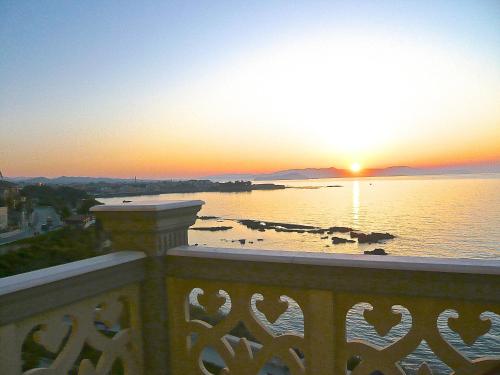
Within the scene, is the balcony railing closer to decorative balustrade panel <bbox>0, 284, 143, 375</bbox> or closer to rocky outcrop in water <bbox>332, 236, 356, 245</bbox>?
decorative balustrade panel <bbox>0, 284, 143, 375</bbox>

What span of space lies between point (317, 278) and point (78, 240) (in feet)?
105

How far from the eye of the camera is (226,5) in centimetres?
784

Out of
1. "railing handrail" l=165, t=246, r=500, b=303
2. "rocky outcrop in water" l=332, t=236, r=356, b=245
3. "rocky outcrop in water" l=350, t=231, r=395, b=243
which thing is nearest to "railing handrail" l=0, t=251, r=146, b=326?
"railing handrail" l=165, t=246, r=500, b=303

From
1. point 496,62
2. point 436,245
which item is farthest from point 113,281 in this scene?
point 436,245

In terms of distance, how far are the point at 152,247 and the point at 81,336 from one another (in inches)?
21.7

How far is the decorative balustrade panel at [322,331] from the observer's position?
5.01 ft

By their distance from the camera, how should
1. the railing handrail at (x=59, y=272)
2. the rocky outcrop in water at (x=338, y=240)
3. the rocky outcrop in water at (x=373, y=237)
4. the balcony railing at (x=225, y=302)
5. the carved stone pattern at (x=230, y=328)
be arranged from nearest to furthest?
the railing handrail at (x=59, y=272)
the balcony railing at (x=225, y=302)
the carved stone pattern at (x=230, y=328)
the rocky outcrop in water at (x=373, y=237)
the rocky outcrop in water at (x=338, y=240)

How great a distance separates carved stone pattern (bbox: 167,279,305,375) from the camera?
1.79 metres

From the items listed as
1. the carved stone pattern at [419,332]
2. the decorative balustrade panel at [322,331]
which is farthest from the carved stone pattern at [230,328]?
the carved stone pattern at [419,332]

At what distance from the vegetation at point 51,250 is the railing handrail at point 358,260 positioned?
23.9 m

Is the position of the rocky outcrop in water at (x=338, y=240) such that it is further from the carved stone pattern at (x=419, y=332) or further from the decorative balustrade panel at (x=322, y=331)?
the carved stone pattern at (x=419, y=332)

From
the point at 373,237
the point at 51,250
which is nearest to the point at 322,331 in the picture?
the point at 51,250

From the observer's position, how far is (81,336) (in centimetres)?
166

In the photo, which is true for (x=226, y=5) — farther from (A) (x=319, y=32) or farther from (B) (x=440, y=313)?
(B) (x=440, y=313)
